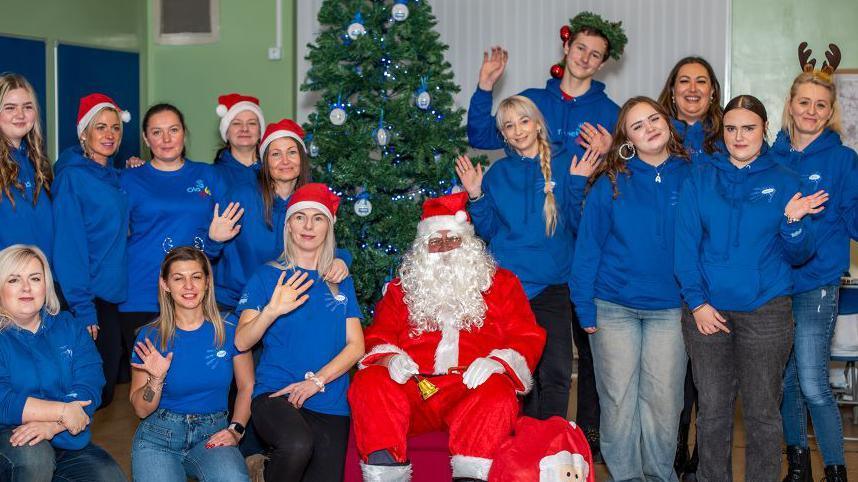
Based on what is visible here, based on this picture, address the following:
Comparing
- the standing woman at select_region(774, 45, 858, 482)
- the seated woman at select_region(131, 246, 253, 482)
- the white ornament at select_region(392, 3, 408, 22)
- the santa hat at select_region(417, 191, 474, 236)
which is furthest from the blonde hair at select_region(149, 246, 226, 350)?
the standing woman at select_region(774, 45, 858, 482)

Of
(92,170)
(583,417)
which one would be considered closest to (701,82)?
(583,417)

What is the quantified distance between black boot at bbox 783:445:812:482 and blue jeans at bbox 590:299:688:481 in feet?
1.99

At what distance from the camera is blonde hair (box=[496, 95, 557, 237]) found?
427 cm

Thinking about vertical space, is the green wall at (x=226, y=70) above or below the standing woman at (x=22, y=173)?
above

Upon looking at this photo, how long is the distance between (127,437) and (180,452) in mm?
1907

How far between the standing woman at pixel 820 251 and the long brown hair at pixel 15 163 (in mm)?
3235

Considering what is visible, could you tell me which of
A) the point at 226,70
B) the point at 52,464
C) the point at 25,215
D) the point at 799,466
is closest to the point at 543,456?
the point at 799,466

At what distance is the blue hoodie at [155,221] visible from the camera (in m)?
4.32

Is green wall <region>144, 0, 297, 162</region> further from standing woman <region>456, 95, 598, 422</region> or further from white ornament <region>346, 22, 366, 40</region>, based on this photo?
standing woman <region>456, 95, 598, 422</region>

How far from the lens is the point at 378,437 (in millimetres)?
3584

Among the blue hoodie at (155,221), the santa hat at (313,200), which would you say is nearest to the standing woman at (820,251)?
the santa hat at (313,200)

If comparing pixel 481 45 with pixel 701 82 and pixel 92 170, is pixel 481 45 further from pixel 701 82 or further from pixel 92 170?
pixel 92 170

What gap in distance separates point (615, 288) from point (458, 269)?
67 cm

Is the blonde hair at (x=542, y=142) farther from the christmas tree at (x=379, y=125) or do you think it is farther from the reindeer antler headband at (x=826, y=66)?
the reindeer antler headband at (x=826, y=66)
